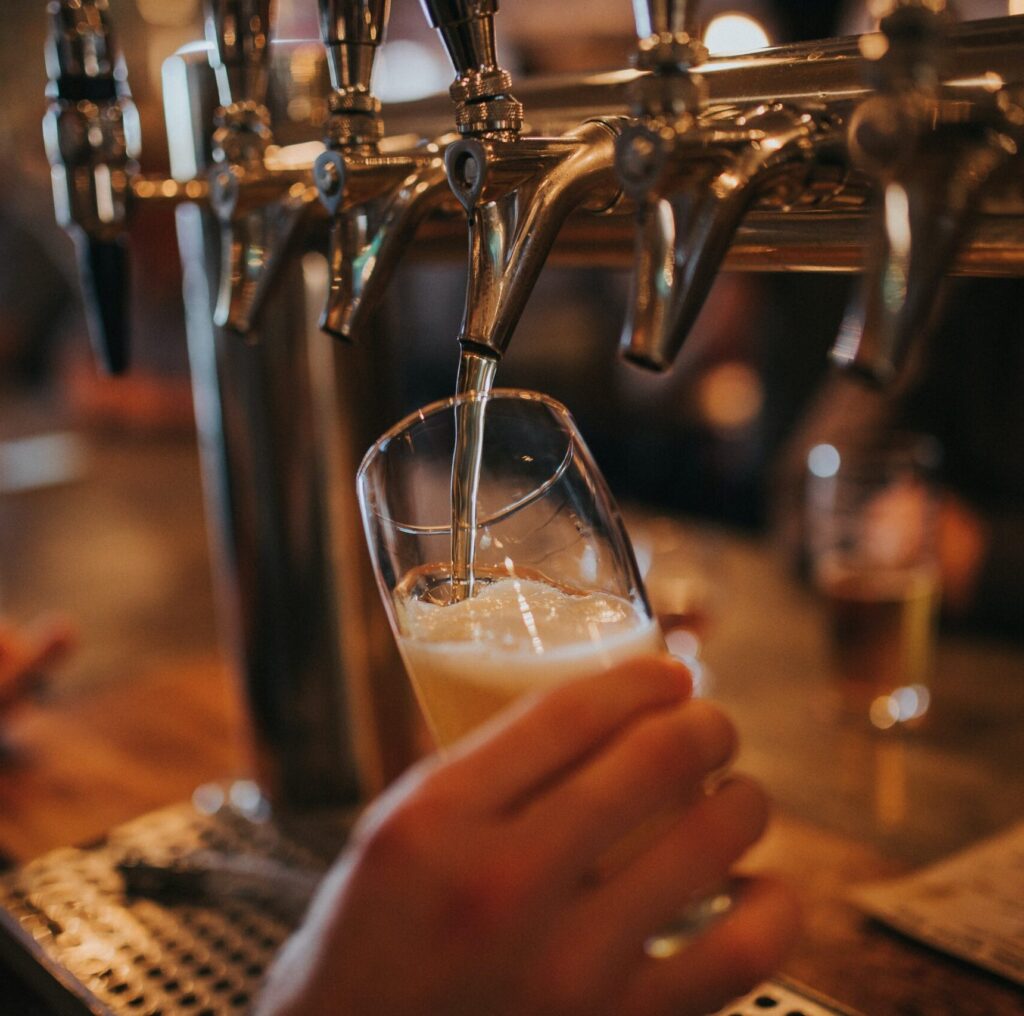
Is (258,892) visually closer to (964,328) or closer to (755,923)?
(755,923)

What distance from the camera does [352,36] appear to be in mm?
592

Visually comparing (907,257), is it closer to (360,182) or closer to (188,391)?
(360,182)

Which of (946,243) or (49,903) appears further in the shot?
(49,903)

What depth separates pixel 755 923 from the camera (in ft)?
1.50

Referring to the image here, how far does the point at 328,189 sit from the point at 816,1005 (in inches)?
20.6

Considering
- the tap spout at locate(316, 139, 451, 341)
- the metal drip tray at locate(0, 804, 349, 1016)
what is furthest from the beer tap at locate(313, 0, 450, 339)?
the metal drip tray at locate(0, 804, 349, 1016)

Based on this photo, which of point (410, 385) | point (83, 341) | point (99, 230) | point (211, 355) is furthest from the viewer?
point (83, 341)

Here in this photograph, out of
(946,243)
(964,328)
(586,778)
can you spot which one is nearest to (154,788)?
(586,778)

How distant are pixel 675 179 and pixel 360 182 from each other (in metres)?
0.20

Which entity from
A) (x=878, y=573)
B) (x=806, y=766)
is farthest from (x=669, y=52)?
(x=878, y=573)

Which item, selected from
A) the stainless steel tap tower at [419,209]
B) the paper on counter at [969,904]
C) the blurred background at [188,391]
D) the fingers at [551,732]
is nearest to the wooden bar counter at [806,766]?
the paper on counter at [969,904]

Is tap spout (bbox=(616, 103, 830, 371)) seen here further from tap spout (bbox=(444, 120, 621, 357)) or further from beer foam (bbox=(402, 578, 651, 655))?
beer foam (bbox=(402, 578, 651, 655))

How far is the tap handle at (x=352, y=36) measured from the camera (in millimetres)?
584

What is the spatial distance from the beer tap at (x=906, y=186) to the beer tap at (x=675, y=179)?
0.06m
